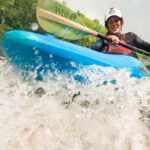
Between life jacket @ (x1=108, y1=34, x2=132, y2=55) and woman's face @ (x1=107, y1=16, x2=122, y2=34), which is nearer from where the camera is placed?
life jacket @ (x1=108, y1=34, x2=132, y2=55)

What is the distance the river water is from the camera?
138 cm

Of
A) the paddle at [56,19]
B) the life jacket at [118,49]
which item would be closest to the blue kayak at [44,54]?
the paddle at [56,19]

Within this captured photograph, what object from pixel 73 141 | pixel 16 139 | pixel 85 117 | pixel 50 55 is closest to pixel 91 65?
pixel 50 55

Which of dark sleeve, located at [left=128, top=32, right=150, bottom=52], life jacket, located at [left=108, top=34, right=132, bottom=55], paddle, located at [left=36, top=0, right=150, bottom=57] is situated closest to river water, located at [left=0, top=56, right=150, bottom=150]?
life jacket, located at [left=108, top=34, right=132, bottom=55]

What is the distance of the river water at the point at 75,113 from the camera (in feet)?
4.53

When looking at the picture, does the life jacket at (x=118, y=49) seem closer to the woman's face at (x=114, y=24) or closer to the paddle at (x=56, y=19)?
the paddle at (x=56, y=19)

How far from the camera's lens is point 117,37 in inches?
110

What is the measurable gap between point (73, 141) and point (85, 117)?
0.31 m

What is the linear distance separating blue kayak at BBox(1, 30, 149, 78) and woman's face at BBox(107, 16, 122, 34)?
3.92ft

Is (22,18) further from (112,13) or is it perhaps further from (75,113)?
(75,113)

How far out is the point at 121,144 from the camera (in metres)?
1.38

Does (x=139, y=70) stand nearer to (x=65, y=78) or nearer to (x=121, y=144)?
(x=65, y=78)

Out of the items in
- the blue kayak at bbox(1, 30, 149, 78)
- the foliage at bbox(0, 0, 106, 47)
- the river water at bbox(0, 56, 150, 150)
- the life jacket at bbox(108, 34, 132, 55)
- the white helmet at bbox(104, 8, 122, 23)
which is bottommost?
the river water at bbox(0, 56, 150, 150)

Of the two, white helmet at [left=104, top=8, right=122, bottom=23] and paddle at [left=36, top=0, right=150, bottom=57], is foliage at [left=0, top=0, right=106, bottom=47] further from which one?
paddle at [left=36, top=0, right=150, bottom=57]
